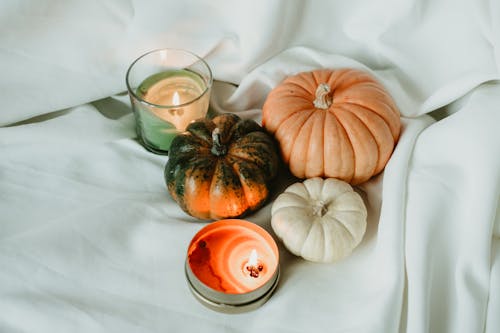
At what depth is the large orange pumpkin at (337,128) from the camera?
1.13m

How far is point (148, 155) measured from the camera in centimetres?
129

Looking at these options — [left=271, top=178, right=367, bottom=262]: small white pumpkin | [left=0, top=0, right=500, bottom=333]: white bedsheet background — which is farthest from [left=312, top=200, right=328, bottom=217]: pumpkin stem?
[left=0, top=0, right=500, bottom=333]: white bedsheet background

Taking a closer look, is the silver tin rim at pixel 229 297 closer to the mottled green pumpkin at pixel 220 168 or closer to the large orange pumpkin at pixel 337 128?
the mottled green pumpkin at pixel 220 168

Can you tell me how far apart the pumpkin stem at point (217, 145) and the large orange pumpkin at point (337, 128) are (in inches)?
5.0

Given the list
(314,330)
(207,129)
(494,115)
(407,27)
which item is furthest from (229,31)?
(314,330)

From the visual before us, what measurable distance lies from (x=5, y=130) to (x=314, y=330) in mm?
803

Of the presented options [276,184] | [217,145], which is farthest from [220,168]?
[276,184]

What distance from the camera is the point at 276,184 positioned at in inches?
48.6

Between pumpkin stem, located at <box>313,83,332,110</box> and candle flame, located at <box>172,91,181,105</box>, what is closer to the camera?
pumpkin stem, located at <box>313,83,332,110</box>

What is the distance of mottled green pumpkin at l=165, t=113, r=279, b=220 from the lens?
3.58 ft

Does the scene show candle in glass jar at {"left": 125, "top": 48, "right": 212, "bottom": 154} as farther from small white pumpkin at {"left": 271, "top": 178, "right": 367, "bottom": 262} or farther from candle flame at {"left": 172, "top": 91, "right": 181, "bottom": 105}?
small white pumpkin at {"left": 271, "top": 178, "right": 367, "bottom": 262}

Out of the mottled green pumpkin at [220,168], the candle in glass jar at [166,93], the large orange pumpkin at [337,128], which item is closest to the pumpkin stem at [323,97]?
the large orange pumpkin at [337,128]

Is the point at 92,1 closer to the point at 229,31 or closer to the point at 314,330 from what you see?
the point at 229,31

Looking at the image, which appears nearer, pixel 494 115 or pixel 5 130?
pixel 494 115
